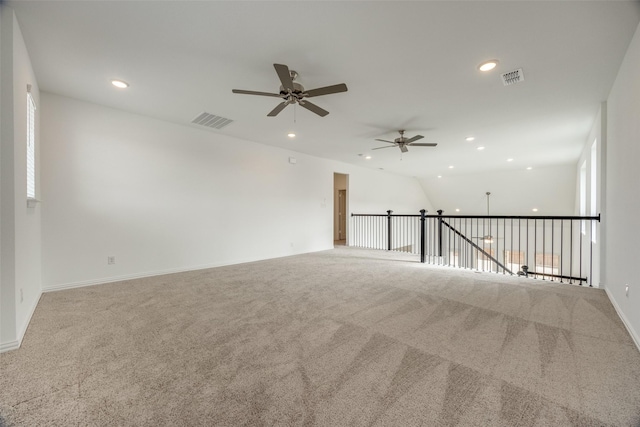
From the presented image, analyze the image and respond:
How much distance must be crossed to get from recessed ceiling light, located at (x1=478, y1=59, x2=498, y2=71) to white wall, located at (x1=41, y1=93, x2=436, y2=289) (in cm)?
445

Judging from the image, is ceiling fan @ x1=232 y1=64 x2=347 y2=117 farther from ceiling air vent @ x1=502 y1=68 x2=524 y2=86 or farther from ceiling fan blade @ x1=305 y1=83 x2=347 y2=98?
ceiling air vent @ x1=502 y1=68 x2=524 y2=86

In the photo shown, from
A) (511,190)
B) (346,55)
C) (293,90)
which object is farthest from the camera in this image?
(511,190)

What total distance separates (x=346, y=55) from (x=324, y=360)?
2.80 metres

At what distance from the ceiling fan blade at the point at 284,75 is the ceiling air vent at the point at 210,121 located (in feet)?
6.91

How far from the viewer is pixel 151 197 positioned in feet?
14.5

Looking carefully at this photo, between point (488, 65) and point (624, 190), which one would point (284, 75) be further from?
point (624, 190)

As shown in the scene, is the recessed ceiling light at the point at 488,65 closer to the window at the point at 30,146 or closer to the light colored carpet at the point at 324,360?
the light colored carpet at the point at 324,360

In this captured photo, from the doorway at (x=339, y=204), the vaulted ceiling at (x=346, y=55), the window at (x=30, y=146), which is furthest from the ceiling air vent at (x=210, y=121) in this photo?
the doorway at (x=339, y=204)

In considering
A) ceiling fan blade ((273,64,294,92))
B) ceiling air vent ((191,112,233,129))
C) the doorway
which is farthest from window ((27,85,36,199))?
the doorway

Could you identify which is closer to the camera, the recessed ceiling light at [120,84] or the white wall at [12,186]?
the white wall at [12,186]

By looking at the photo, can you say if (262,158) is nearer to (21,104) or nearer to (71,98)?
(71,98)

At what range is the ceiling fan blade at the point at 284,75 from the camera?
2.43 m

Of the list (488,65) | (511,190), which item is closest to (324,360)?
(488,65)

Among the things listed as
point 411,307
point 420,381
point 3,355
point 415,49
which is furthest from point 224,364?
point 415,49
